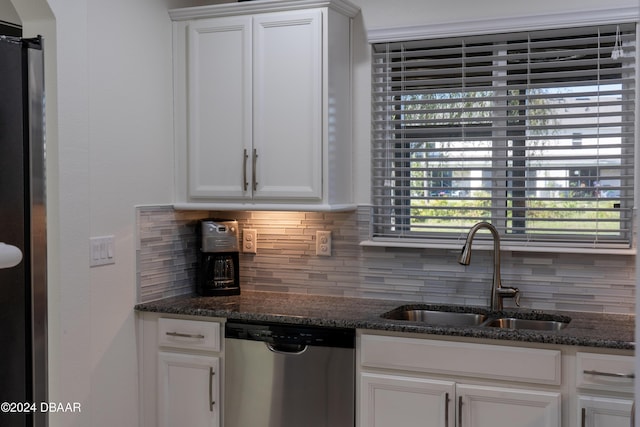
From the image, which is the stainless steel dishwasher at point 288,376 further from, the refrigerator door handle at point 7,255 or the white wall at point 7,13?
the refrigerator door handle at point 7,255

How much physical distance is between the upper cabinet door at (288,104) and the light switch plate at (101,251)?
677 millimetres

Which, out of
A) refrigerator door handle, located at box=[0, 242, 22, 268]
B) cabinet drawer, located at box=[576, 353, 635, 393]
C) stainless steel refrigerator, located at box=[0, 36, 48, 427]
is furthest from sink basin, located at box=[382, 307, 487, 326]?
refrigerator door handle, located at box=[0, 242, 22, 268]

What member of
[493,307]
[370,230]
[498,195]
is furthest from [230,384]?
[498,195]

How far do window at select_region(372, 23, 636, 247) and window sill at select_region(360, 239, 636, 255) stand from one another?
0.05 meters

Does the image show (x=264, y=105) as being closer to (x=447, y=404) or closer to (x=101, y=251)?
(x=101, y=251)

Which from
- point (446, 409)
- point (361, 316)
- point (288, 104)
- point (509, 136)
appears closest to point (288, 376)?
point (361, 316)

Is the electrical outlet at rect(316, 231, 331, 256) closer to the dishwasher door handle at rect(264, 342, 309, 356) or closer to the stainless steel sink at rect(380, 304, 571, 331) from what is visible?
the stainless steel sink at rect(380, 304, 571, 331)

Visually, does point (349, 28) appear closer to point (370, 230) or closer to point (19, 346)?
point (370, 230)

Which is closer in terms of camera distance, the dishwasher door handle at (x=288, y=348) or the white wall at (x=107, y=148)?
the white wall at (x=107, y=148)

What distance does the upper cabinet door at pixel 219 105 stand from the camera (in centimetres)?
349

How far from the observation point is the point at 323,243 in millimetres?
3676

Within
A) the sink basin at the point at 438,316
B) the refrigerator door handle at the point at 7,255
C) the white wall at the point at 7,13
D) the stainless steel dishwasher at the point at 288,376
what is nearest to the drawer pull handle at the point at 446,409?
the stainless steel dishwasher at the point at 288,376

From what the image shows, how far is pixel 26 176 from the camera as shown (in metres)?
1.78

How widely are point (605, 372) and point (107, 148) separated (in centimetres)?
216
